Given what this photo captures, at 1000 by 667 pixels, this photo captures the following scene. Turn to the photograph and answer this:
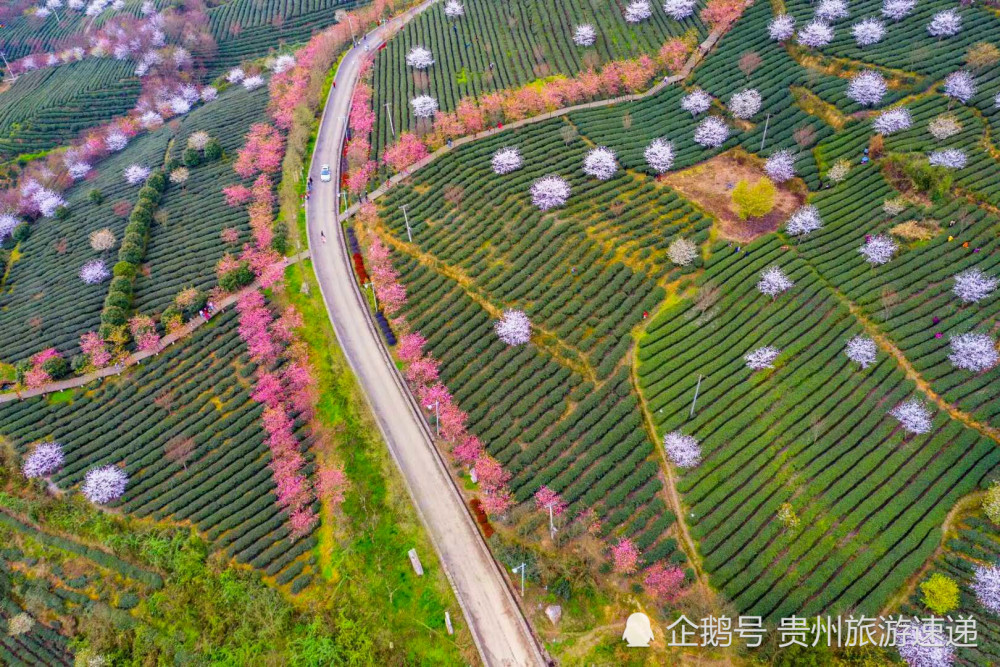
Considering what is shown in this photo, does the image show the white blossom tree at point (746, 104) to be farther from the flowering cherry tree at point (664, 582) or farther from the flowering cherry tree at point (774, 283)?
the flowering cherry tree at point (664, 582)

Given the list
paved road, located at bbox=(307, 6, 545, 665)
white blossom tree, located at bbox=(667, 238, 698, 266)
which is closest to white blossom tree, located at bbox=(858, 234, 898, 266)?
white blossom tree, located at bbox=(667, 238, 698, 266)

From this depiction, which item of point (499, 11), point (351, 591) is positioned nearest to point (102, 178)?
point (499, 11)

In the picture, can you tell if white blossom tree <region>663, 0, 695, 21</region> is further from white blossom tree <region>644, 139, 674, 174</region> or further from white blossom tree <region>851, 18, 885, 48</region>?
white blossom tree <region>644, 139, 674, 174</region>

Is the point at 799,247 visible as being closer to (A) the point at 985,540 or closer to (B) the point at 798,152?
(B) the point at 798,152

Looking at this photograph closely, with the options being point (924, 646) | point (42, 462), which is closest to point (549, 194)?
point (924, 646)

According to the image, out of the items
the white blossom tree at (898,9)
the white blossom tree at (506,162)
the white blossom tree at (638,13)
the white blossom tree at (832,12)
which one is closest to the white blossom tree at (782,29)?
the white blossom tree at (832,12)

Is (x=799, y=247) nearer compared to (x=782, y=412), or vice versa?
(x=782, y=412)
